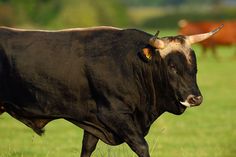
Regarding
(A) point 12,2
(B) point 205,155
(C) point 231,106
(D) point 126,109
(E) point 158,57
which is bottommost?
(A) point 12,2

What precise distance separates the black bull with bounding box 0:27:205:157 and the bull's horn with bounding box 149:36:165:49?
102 mm

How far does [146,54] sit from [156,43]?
160 millimetres

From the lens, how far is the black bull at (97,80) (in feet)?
25.1

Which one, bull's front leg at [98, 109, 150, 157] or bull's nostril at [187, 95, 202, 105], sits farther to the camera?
bull's front leg at [98, 109, 150, 157]

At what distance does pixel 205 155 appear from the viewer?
1072 centimetres

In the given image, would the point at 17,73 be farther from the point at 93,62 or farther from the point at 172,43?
the point at 172,43

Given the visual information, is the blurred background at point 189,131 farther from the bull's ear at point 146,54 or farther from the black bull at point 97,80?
the bull's ear at point 146,54

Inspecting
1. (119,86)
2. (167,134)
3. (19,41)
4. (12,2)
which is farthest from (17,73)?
(12,2)

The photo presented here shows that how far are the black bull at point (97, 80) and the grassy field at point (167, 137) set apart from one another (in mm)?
1097

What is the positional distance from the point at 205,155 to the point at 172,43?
3351 mm

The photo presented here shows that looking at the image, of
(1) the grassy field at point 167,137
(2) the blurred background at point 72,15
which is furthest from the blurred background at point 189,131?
(2) the blurred background at point 72,15

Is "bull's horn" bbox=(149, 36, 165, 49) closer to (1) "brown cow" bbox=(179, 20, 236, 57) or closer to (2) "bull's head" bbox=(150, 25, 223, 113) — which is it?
(2) "bull's head" bbox=(150, 25, 223, 113)

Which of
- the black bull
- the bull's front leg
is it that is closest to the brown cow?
the black bull

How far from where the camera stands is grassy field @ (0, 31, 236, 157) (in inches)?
417
